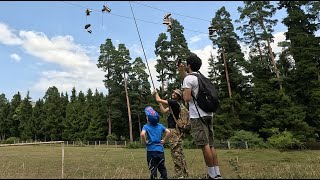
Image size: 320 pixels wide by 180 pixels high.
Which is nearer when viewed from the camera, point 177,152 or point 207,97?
point 207,97

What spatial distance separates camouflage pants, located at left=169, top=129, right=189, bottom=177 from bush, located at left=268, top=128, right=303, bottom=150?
29879 millimetres

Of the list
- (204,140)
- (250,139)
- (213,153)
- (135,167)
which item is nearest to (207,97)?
(204,140)

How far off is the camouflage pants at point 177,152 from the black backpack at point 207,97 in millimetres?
1693

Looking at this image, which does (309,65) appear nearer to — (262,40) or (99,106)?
(262,40)

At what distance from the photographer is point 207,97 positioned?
227 inches

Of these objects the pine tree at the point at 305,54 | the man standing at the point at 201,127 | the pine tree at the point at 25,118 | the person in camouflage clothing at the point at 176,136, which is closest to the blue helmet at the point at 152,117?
the person in camouflage clothing at the point at 176,136

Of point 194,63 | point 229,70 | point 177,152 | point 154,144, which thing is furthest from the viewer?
point 229,70

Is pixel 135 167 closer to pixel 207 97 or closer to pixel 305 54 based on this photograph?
pixel 207 97

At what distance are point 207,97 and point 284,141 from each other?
3172cm

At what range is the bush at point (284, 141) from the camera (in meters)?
34.8

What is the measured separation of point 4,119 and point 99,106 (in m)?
35.7

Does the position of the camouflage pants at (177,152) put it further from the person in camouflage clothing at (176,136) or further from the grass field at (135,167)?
the grass field at (135,167)

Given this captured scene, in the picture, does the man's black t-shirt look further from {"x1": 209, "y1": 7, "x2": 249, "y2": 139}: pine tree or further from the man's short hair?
{"x1": 209, "y1": 7, "x2": 249, "y2": 139}: pine tree

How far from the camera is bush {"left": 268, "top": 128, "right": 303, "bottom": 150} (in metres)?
34.8
